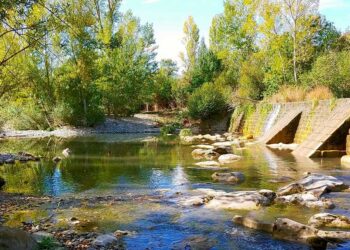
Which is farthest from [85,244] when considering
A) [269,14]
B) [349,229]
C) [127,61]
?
[127,61]

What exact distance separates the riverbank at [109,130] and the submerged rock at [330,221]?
26.3 meters

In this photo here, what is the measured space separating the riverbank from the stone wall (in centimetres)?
804

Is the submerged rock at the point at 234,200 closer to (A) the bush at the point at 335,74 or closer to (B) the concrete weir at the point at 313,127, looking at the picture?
(B) the concrete weir at the point at 313,127

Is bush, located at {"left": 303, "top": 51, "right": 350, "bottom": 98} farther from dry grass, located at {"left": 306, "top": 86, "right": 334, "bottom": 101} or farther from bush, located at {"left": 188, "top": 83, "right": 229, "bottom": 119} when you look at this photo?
bush, located at {"left": 188, "top": 83, "right": 229, "bottom": 119}

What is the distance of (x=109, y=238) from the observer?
633cm

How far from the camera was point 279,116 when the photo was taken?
22891mm

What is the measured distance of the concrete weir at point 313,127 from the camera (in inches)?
606

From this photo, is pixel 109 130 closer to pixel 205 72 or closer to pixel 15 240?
pixel 205 72

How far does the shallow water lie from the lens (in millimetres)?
6766

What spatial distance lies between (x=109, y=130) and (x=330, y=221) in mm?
29538

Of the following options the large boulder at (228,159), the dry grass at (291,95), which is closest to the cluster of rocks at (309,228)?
the large boulder at (228,159)

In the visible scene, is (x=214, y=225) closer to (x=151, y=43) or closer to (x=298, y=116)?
(x=298, y=116)

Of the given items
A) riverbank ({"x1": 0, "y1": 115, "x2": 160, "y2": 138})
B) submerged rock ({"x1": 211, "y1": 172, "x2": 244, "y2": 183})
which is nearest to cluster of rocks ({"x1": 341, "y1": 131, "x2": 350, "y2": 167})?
submerged rock ({"x1": 211, "y1": 172, "x2": 244, "y2": 183})

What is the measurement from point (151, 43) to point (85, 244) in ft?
126
